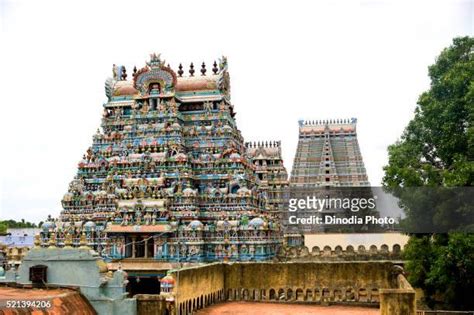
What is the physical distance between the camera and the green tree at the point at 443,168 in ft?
58.7

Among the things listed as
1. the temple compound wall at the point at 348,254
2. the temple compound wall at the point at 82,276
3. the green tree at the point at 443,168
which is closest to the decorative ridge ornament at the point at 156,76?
the temple compound wall at the point at 348,254

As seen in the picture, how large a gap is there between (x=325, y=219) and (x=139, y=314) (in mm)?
19356

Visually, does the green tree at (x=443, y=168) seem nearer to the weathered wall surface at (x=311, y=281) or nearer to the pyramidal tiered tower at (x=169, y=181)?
the weathered wall surface at (x=311, y=281)

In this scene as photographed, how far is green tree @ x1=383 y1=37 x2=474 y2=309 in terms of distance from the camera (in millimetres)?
17906

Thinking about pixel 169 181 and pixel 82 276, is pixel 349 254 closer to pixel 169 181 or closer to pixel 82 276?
pixel 169 181

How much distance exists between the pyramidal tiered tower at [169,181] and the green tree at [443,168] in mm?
12990

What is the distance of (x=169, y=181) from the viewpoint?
113ft

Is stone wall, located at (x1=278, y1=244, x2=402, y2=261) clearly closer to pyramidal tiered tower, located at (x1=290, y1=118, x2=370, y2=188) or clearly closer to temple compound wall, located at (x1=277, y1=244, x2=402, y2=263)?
temple compound wall, located at (x1=277, y1=244, x2=402, y2=263)

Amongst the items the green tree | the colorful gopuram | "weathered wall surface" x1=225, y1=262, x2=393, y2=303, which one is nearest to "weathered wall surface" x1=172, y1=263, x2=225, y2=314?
"weathered wall surface" x1=225, y1=262, x2=393, y2=303

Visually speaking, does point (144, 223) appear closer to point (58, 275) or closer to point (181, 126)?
point (181, 126)

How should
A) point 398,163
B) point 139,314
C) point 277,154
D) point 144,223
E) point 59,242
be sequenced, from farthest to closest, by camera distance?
point 277,154 → point 59,242 → point 144,223 → point 398,163 → point 139,314

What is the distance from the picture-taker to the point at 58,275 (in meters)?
15.9

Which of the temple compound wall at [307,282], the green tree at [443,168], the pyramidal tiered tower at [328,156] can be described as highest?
the pyramidal tiered tower at [328,156]

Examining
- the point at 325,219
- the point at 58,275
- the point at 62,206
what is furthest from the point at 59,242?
the point at 58,275
